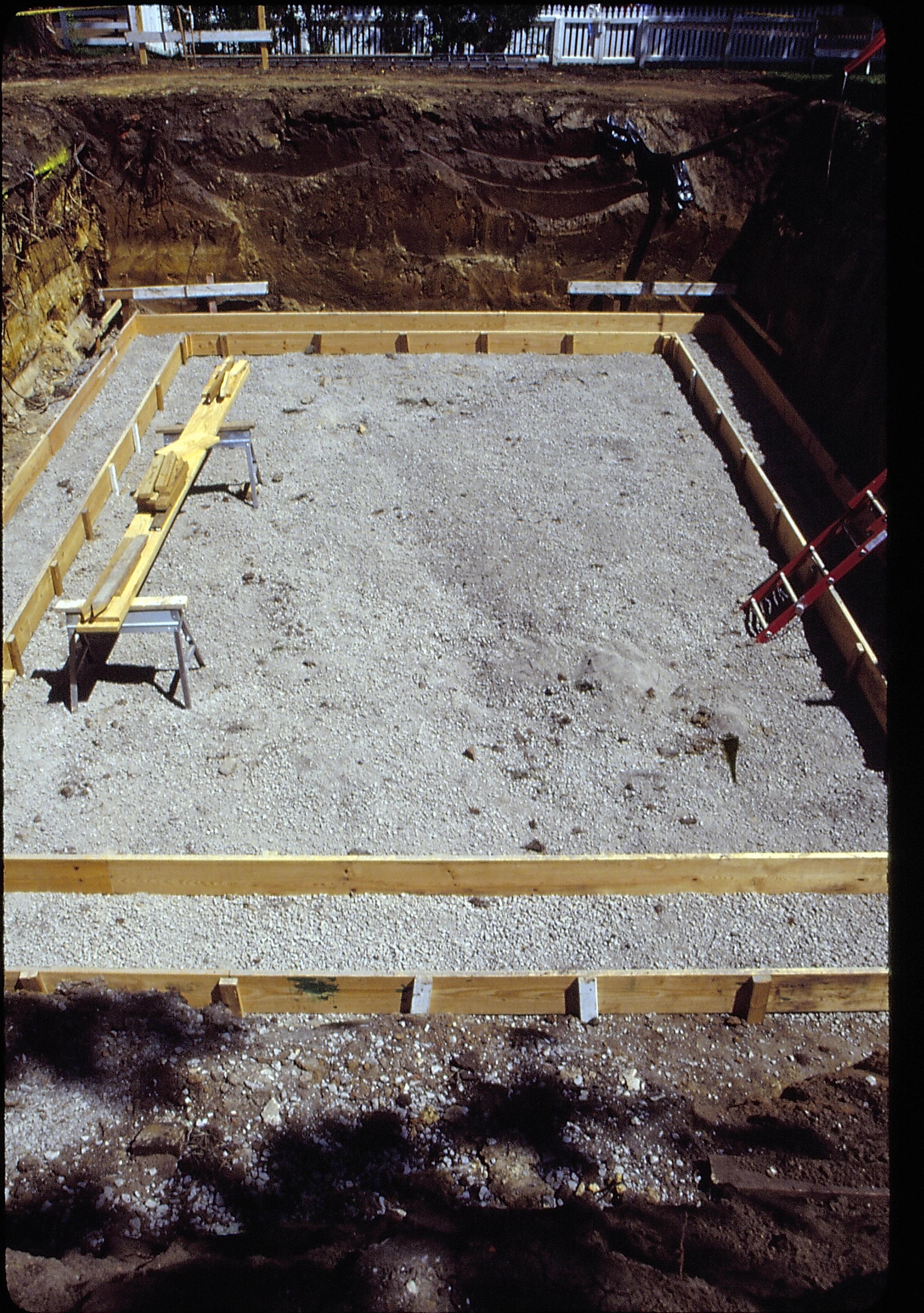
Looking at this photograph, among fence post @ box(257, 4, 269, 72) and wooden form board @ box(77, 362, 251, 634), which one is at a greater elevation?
fence post @ box(257, 4, 269, 72)

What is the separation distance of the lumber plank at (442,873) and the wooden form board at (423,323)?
33.1 feet

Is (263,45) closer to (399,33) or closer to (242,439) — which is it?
(399,33)

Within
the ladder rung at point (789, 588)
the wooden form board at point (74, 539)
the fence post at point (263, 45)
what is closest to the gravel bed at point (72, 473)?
the wooden form board at point (74, 539)

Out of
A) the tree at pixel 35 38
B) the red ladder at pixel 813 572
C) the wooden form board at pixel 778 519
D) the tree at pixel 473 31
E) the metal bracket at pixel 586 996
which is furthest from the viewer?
the tree at pixel 473 31

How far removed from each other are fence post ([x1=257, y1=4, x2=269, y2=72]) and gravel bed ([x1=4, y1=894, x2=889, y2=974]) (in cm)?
1795

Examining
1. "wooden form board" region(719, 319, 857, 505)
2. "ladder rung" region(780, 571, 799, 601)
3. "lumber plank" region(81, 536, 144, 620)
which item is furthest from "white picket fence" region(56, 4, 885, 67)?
"ladder rung" region(780, 571, 799, 601)

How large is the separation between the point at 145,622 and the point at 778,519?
6.70m

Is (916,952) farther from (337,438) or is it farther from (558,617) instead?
(337,438)

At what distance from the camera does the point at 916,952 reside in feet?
4.99

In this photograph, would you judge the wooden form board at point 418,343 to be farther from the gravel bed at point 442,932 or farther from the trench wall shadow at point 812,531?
the gravel bed at point 442,932

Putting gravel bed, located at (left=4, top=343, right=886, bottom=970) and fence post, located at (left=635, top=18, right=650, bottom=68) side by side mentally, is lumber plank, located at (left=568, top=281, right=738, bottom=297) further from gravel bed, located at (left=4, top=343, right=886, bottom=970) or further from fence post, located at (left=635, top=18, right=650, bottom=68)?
fence post, located at (left=635, top=18, right=650, bottom=68)

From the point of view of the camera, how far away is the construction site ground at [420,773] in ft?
13.6

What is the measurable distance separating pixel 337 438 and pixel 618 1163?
9346mm

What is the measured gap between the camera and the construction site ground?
4.14 meters
